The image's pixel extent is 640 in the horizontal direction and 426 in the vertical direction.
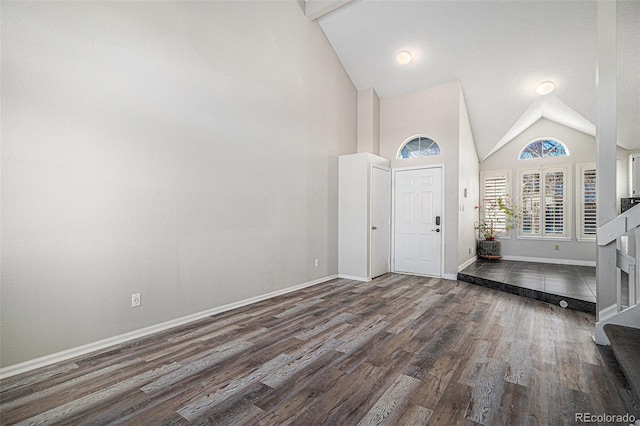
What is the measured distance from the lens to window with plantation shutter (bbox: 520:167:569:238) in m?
6.62

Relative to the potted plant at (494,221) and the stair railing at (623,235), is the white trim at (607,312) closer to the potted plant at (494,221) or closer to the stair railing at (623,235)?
the stair railing at (623,235)

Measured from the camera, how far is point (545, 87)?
4996 millimetres

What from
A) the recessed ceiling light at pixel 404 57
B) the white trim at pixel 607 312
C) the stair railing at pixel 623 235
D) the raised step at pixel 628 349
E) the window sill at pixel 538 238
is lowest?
the raised step at pixel 628 349

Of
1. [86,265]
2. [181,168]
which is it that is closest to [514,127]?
[181,168]

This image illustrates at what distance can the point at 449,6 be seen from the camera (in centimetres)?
416

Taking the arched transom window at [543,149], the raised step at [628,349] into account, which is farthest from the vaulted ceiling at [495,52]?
the raised step at [628,349]

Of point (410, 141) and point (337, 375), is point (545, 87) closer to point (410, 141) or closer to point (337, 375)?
point (410, 141)

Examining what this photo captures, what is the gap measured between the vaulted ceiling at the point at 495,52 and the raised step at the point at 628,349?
3.23m

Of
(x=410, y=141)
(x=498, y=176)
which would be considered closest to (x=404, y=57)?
(x=410, y=141)

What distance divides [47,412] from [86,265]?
1096 mm

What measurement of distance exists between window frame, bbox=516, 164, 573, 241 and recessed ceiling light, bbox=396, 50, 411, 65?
412 centimetres

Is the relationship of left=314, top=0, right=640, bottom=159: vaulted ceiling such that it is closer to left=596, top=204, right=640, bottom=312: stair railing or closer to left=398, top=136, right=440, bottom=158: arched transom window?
left=398, top=136, right=440, bottom=158: arched transom window

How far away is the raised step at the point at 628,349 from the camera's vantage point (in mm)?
1738

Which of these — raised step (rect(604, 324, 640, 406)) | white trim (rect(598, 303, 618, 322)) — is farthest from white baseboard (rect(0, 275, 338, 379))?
white trim (rect(598, 303, 618, 322))
